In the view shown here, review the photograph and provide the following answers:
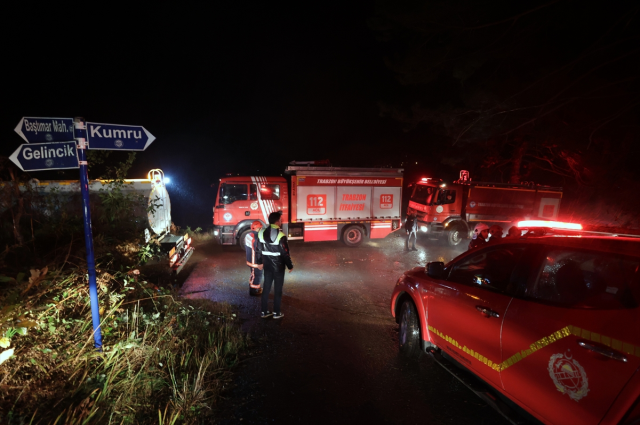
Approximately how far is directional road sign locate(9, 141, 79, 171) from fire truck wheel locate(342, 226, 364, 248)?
8.66 m

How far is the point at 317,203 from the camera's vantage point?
10539mm

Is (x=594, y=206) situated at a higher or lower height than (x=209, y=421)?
higher

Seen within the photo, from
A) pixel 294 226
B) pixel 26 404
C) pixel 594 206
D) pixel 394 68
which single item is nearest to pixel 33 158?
Result: pixel 26 404

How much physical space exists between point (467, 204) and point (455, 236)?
1.33m

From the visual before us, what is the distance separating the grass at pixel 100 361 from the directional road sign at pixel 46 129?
1.20 meters

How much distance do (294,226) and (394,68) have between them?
18.0ft

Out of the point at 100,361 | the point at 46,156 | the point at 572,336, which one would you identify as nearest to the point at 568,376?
the point at 572,336

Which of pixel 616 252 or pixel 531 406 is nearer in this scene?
pixel 616 252

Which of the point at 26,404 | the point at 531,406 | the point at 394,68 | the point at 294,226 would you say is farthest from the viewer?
the point at 294,226

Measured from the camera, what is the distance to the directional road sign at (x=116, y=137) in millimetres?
3082

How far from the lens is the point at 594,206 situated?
1664 cm

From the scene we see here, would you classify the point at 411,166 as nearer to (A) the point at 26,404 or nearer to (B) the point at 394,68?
(B) the point at 394,68

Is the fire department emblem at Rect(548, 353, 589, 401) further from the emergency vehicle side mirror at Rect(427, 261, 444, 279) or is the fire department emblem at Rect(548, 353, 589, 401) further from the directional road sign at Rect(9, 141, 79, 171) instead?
the directional road sign at Rect(9, 141, 79, 171)

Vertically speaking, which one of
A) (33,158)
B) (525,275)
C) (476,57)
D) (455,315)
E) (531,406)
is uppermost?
(476,57)
